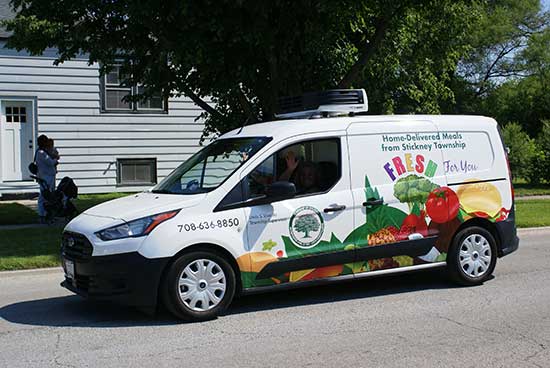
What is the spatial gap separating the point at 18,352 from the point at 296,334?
240cm

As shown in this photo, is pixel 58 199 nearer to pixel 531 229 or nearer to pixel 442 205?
pixel 442 205

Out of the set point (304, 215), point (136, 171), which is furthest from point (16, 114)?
point (304, 215)

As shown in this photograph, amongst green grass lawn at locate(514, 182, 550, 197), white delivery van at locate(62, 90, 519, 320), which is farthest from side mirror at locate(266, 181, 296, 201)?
green grass lawn at locate(514, 182, 550, 197)

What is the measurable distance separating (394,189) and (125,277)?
312 centimetres

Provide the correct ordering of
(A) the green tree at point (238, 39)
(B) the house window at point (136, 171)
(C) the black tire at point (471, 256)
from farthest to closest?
(B) the house window at point (136, 171) → (A) the green tree at point (238, 39) → (C) the black tire at point (471, 256)

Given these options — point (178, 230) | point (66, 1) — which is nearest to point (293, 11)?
point (66, 1)

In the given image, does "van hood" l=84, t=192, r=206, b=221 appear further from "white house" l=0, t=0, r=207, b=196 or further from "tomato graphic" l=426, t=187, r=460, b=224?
"white house" l=0, t=0, r=207, b=196

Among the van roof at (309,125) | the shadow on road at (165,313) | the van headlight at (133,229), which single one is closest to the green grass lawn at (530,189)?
the shadow on road at (165,313)

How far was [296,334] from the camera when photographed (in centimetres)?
604

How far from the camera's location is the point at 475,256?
7.99m

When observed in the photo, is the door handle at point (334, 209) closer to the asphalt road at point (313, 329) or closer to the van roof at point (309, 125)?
the van roof at point (309, 125)

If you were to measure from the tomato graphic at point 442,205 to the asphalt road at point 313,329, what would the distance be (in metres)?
0.88

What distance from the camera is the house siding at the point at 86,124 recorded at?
18734mm

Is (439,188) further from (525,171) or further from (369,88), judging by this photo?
(525,171)
